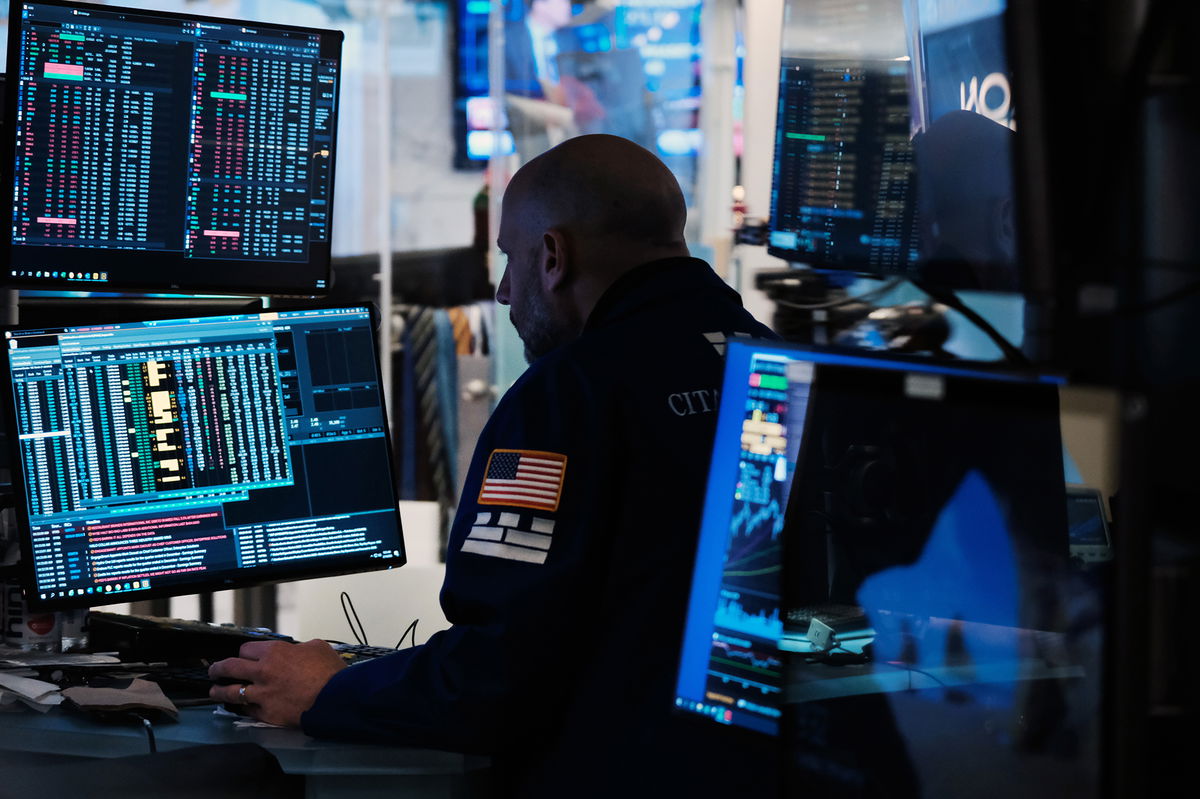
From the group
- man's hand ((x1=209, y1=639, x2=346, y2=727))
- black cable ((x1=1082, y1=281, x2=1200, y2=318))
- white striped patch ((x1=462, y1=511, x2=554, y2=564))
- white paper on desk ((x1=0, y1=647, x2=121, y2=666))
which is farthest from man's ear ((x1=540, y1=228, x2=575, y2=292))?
black cable ((x1=1082, y1=281, x2=1200, y2=318))

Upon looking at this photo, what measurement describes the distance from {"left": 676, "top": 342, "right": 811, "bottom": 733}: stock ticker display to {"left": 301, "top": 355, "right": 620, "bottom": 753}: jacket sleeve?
0.39 metres

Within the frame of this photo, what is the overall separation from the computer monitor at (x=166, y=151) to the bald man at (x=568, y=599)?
24.5 inches

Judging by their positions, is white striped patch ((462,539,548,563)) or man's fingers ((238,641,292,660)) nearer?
white striped patch ((462,539,548,563))

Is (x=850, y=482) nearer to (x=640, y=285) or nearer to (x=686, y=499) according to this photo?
(x=686, y=499)

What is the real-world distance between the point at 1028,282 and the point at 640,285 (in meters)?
0.92

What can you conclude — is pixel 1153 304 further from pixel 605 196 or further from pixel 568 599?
pixel 605 196

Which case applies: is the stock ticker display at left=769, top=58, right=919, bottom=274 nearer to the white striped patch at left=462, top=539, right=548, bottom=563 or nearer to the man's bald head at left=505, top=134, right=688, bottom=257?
the man's bald head at left=505, top=134, right=688, bottom=257

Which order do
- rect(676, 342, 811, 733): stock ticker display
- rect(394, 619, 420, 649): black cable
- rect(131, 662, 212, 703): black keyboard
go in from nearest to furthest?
rect(676, 342, 811, 733): stock ticker display → rect(131, 662, 212, 703): black keyboard → rect(394, 619, 420, 649): black cable

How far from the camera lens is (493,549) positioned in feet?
5.17

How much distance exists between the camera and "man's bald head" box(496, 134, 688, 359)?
6.03ft

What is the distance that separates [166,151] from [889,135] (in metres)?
1.10

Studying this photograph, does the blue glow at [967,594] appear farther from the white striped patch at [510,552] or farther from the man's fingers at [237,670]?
the man's fingers at [237,670]

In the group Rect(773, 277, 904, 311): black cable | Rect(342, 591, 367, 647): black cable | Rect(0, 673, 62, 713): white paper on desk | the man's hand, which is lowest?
Rect(342, 591, 367, 647): black cable

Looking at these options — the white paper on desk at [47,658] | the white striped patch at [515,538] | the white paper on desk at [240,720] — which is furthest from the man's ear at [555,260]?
the white paper on desk at [47,658]
